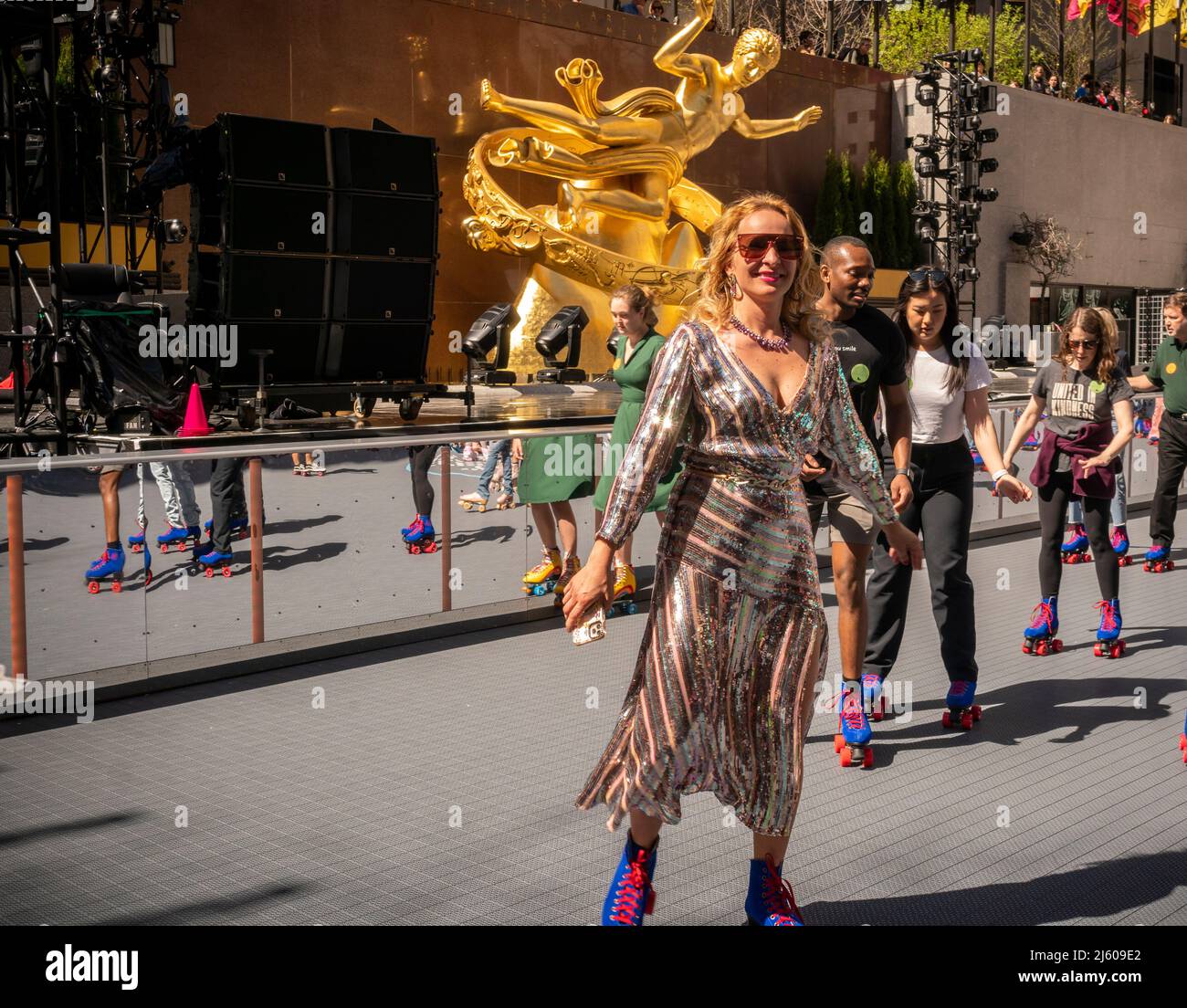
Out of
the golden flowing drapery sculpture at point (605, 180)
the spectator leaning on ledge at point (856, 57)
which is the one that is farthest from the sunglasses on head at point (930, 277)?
the spectator leaning on ledge at point (856, 57)

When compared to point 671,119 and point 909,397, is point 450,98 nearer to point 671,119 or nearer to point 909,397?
point 671,119

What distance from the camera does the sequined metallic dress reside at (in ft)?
10.8

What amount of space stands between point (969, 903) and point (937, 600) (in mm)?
2049

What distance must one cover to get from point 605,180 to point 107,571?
17.3 meters

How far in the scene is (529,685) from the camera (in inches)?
245

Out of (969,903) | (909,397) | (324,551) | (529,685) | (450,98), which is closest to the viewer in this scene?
(969,903)

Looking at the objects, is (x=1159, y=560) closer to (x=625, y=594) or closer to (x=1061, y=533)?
(x=1061, y=533)

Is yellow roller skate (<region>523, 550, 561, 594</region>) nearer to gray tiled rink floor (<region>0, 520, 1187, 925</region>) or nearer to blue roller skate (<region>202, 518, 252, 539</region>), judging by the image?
gray tiled rink floor (<region>0, 520, 1187, 925</region>)

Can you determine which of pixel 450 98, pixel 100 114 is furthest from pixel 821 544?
pixel 450 98

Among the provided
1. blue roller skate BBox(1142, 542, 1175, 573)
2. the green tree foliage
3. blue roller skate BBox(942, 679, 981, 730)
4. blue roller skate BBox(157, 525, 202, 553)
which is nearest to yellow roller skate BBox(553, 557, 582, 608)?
blue roller skate BBox(157, 525, 202, 553)

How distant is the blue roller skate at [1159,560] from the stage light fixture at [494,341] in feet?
32.7

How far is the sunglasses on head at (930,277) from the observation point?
543 centimetres

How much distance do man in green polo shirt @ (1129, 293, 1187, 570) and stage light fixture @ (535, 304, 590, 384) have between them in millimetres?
11793

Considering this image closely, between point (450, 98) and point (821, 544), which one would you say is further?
point (450, 98)
